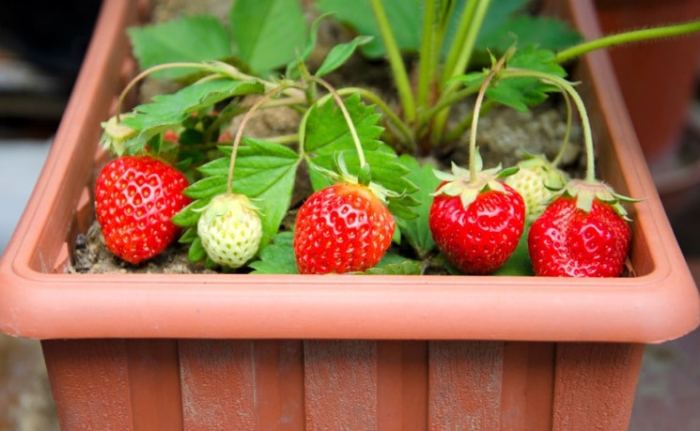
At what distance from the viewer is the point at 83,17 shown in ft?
5.58

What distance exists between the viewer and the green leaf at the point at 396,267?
2.38 ft

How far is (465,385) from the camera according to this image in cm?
71

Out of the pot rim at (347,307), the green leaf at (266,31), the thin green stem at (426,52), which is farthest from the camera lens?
the green leaf at (266,31)

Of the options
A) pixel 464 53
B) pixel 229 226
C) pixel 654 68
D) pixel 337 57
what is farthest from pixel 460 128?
pixel 654 68

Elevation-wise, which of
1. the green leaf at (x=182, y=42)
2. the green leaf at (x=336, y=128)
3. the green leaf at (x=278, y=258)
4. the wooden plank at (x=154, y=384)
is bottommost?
the wooden plank at (x=154, y=384)

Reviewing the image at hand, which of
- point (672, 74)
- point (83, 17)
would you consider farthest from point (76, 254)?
point (672, 74)

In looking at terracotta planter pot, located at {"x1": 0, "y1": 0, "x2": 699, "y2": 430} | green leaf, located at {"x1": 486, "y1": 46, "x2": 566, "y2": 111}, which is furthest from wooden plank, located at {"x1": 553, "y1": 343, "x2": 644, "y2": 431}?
green leaf, located at {"x1": 486, "y1": 46, "x2": 566, "y2": 111}

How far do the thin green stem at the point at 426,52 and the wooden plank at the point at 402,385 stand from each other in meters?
0.31

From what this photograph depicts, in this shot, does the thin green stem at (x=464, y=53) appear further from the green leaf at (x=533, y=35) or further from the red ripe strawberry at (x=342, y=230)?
the red ripe strawberry at (x=342, y=230)

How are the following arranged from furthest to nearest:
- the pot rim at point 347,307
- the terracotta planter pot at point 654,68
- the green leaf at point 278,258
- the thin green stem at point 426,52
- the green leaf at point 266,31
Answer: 1. the terracotta planter pot at point 654,68
2. the green leaf at point 266,31
3. the thin green stem at point 426,52
4. the green leaf at point 278,258
5. the pot rim at point 347,307

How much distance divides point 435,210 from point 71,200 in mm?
269

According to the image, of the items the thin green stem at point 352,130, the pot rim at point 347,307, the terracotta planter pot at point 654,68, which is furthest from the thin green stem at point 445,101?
the terracotta planter pot at point 654,68

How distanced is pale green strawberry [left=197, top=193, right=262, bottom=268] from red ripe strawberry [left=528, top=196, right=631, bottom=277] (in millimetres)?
193

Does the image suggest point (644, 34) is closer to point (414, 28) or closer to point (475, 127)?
point (475, 127)
